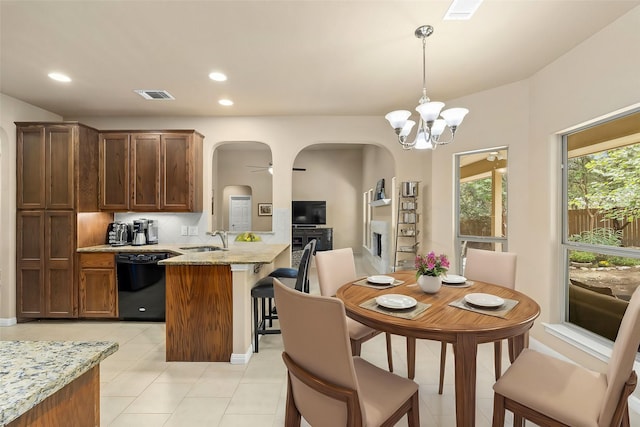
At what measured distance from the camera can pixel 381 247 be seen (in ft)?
19.9

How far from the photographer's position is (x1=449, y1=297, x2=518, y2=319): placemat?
1597mm

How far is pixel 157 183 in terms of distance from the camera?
3885 millimetres

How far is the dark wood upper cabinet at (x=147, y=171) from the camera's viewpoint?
3.87 meters

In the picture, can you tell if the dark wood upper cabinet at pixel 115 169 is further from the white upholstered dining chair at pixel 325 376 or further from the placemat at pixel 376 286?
the white upholstered dining chair at pixel 325 376

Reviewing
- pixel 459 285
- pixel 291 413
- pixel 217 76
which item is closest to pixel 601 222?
pixel 459 285

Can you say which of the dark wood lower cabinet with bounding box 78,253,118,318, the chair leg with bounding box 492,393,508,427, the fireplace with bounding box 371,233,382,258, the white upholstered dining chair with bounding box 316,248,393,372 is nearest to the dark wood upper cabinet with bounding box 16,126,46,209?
the dark wood lower cabinet with bounding box 78,253,118,318

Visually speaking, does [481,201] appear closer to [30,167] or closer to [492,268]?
[492,268]

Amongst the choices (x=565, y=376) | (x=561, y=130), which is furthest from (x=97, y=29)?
(x=561, y=130)

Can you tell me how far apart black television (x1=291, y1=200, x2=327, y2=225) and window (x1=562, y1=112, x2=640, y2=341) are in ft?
19.7

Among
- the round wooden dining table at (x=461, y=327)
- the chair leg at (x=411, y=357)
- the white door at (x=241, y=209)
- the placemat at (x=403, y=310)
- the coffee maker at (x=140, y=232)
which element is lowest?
the chair leg at (x=411, y=357)

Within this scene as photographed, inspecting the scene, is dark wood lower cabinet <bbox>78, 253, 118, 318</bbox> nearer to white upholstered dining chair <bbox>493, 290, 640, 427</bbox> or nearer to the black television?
white upholstered dining chair <bbox>493, 290, 640, 427</bbox>

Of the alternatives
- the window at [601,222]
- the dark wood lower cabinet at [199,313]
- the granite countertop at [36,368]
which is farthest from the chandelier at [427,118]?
the granite countertop at [36,368]

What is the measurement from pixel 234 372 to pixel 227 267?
2.80 ft

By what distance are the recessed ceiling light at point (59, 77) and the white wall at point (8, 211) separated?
101 centimetres
